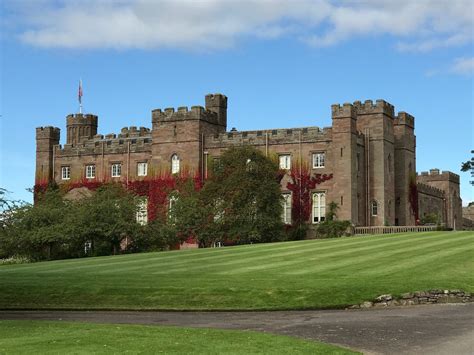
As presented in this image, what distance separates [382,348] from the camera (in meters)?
17.1

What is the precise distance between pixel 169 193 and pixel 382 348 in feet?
178

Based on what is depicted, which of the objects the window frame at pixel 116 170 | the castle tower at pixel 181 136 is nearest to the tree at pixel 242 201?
the castle tower at pixel 181 136

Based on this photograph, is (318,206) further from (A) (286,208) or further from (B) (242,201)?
(B) (242,201)

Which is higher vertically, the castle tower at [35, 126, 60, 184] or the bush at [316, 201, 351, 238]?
the castle tower at [35, 126, 60, 184]

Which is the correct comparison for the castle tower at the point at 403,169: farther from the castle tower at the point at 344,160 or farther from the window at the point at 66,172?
the window at the point at 66,172

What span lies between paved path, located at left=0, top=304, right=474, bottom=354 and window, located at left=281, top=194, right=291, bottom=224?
40.6 meters

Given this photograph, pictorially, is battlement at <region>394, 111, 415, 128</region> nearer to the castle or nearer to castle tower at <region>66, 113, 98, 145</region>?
the castle

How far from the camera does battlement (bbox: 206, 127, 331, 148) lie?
67.3m

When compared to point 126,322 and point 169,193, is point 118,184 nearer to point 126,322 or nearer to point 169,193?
point 169,193

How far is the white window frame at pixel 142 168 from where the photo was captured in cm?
7394

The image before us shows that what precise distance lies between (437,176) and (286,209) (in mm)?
29234

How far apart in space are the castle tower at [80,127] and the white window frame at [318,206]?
29596 millimetres

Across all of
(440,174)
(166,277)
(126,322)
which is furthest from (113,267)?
(440,174)

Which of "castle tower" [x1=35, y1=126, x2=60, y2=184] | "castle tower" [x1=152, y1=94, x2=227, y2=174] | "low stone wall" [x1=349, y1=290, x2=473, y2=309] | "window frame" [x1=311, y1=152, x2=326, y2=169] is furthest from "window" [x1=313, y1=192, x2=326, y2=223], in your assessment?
"low stone wall" [x1=349, y1=290, x2=473, y2=309]
